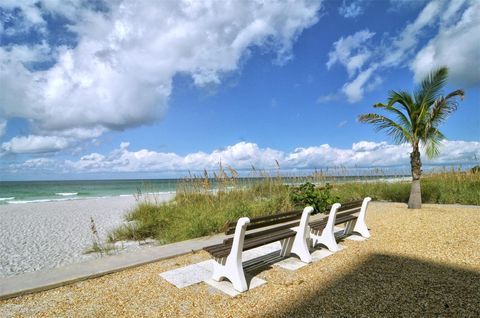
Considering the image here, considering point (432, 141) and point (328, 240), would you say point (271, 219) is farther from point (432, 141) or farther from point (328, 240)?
point (432, 141)

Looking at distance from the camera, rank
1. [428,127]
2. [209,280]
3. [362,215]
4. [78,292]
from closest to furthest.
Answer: [78,292] → [209,280] → [362,215] → [428,127]

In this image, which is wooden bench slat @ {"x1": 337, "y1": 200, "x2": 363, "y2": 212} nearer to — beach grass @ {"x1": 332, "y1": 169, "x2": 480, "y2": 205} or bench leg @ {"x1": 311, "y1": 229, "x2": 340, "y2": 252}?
bench leg @ {"x1": 311, "y1": 229, "x2": 340, "y2": 252}

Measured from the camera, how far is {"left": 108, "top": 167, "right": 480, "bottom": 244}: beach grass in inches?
237

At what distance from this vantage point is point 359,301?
9.04 ft

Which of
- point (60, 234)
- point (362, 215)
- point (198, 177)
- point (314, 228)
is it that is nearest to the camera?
point (314, 228)

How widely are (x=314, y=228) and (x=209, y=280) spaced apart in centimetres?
192

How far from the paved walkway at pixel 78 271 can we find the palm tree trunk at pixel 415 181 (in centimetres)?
755

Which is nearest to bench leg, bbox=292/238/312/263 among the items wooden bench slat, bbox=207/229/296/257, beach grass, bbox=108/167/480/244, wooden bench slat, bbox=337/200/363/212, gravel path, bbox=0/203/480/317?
gravel path, bbox=0/203/480/317

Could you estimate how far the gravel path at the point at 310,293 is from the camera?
2580 mm

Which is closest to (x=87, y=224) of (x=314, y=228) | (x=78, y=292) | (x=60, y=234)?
(x=60, y=234)

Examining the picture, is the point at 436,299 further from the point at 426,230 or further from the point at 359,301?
the point at 426,230

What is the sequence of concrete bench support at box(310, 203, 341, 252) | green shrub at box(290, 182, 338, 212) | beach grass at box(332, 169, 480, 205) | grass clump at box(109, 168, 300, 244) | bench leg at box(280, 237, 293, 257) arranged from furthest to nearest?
beach grass at box(332, 169, 480, 205), green shrub at box(290, 182, 338, 212), grass clump at box(109, 168, 300, 244), concrete bench support at box(310, 203, 341, 252), bench leg at box(280, 237, 293, 257)

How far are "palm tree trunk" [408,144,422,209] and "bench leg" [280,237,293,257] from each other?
22.5 feet

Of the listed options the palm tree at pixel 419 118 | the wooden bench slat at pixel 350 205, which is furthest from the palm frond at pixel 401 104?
the wooden bench slat at pixel 350 205
